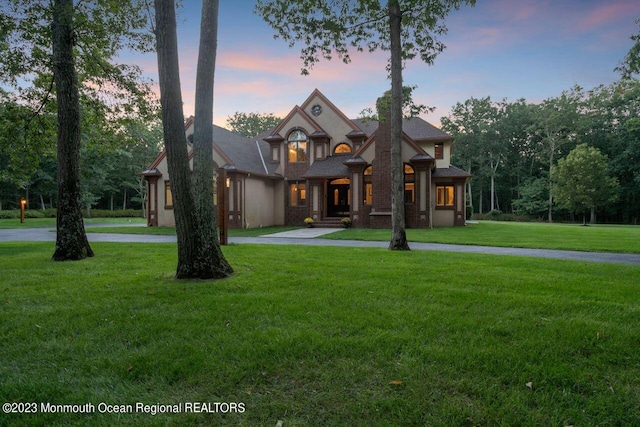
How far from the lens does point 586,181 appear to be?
32.6m

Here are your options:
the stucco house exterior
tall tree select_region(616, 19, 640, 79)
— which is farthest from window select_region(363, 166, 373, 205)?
tall tree select_region(616, 19, 640, 79)

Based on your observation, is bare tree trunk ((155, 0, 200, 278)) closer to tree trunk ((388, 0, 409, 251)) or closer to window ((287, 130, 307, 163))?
tree trunk ((388, 0, 409, 251))

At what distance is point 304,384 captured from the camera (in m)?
2.56

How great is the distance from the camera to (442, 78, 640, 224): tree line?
34.8 metres

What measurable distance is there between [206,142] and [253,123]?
40.9 metres

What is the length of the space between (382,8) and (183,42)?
20.0 ft

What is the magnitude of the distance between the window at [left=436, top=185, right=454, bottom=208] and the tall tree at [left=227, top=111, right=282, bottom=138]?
2850 centimetres

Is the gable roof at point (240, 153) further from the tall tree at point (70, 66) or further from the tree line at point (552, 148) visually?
the tree line at point (552, 148)

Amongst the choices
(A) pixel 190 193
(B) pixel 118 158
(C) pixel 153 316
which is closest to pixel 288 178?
(A) pixel 190 193

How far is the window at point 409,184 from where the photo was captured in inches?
762

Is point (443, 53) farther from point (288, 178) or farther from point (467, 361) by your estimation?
point (288, 178)

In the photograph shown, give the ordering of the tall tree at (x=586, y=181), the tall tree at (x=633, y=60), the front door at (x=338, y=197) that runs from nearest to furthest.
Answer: the tall tree at (x=633, y=60) → the front door at (x=338, y=197) → the tall tree at (x=586, y=181)

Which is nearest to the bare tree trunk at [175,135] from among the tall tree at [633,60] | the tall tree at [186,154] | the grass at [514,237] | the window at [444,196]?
the tall tree at [186,154]

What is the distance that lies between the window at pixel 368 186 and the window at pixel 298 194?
4.46 meters
